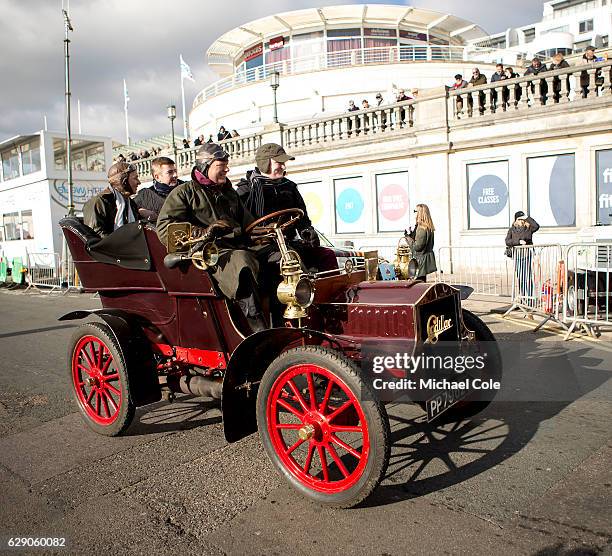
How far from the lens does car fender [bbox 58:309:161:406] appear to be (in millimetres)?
4051

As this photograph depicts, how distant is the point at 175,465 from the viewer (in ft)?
12.1

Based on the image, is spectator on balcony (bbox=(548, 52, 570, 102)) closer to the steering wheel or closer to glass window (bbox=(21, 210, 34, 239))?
the steering wheel

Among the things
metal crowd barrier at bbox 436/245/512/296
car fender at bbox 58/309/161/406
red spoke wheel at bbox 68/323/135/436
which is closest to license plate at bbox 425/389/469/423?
car fender at bbox 58/309/161/406

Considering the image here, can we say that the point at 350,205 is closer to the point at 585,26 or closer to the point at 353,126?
the point at 353,126

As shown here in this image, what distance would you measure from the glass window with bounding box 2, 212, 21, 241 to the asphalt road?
69.6ft

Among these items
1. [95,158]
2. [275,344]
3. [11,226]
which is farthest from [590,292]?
[11,226]

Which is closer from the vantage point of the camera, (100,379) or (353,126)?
(100,379)

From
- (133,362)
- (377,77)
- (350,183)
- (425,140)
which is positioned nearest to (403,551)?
(133,362)

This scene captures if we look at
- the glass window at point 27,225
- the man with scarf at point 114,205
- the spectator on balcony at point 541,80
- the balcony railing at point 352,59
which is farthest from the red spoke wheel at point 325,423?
the balcony railing at point 352,59

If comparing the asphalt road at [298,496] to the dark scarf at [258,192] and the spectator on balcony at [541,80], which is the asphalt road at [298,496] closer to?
the dark scarf at [258,192]

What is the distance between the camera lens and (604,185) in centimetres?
1262

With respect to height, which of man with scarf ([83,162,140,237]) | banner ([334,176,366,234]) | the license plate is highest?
banner ([334,176,366,234])

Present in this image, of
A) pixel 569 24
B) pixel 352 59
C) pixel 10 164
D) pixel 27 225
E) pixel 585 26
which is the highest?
pixel 569 24

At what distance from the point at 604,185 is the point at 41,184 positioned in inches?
805
